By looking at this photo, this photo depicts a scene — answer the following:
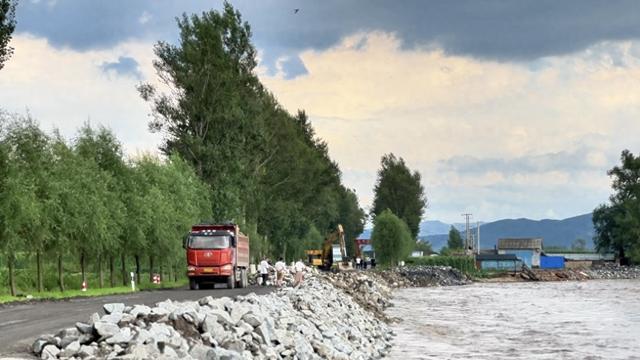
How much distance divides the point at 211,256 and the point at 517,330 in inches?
727

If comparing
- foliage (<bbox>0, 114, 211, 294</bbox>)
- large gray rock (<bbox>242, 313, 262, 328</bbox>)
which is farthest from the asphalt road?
foliage (<bbox>0, 114, 211, 294</bbox>)

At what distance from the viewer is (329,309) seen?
38.9 m

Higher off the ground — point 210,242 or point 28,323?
point 210,242

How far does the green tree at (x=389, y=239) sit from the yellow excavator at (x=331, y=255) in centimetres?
2110

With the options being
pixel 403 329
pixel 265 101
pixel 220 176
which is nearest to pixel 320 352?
pixel 403 329

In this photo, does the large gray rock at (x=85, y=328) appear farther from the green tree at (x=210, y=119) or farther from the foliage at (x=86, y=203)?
the green tree at (x=210, y=119)

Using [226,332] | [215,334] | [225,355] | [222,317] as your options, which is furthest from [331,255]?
[225,355]

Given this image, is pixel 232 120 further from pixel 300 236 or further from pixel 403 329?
pixel 300 236

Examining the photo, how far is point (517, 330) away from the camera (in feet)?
153

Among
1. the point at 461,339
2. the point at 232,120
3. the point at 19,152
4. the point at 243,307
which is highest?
the point at 232,120

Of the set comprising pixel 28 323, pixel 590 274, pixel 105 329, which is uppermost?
pixel 105 329

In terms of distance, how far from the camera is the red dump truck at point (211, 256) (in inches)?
2080

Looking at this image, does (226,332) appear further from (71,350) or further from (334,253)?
(334,253)

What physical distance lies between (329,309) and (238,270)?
1759 cm
